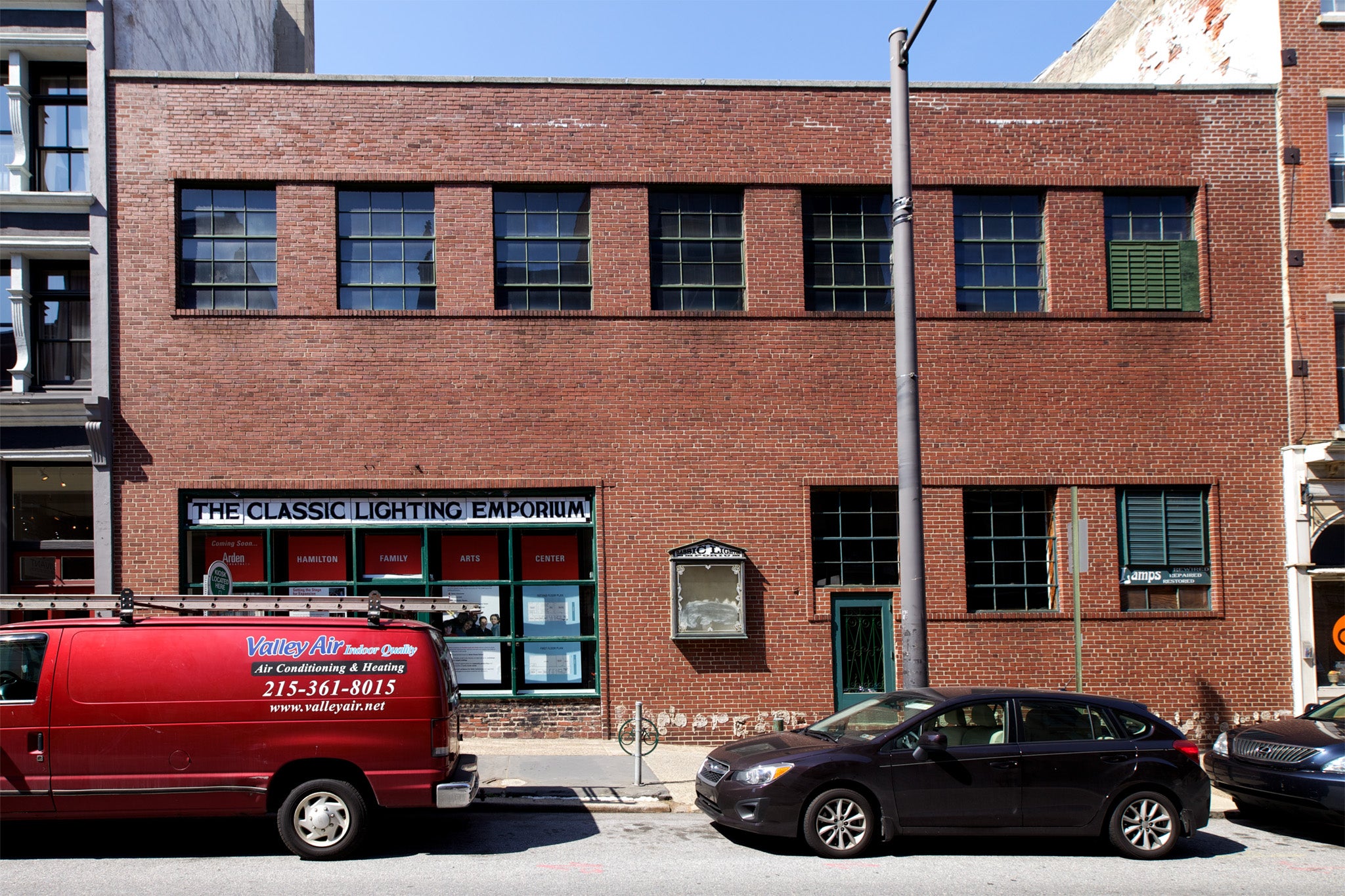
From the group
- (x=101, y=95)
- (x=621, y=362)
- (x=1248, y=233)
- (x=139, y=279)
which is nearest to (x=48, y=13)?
(x=101, y=95)

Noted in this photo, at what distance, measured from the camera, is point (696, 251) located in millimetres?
14875

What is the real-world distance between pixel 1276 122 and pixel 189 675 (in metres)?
15.9

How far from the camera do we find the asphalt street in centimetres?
790

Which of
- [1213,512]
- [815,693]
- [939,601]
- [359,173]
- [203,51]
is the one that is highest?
[203,51]

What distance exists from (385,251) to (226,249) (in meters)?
2.14

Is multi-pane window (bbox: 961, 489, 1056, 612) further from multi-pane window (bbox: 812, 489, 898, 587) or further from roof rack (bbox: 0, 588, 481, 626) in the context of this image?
roof rack (bbox: 0, 588, 481, 626)

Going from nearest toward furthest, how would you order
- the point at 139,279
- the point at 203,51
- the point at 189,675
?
1. the point at 189,675
2. the point at 139,279
3. the point at 203,51

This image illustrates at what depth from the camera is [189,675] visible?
335 inches

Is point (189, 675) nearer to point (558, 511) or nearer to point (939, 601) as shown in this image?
Result: point (558, 511)

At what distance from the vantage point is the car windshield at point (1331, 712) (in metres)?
10.9

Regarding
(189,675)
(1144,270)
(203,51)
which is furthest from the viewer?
(203,51)

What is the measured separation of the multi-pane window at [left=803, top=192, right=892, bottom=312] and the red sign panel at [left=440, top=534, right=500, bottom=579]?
18.6 feet

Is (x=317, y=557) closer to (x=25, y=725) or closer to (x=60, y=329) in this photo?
(x=60, y=329)

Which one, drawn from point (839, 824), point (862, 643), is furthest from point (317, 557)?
point (839, 824)
